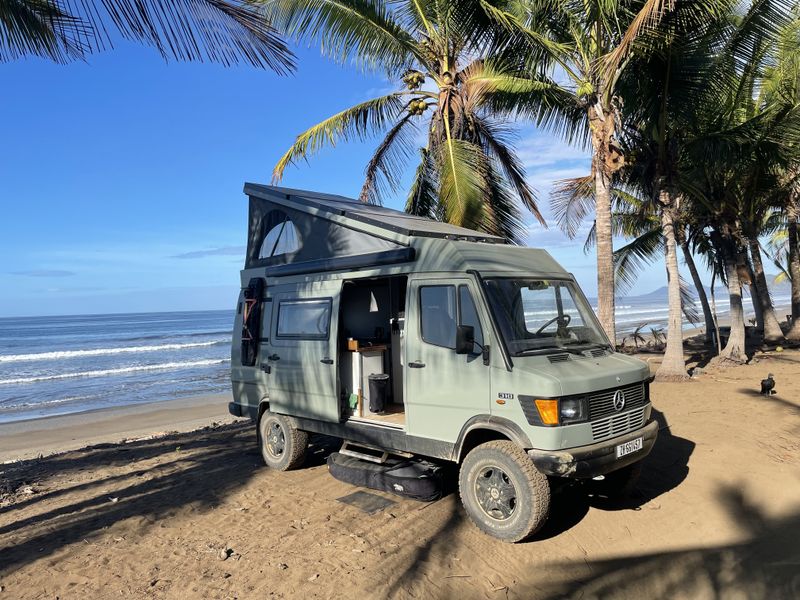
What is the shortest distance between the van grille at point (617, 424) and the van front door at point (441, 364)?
3.17 feet

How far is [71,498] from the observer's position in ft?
22.2

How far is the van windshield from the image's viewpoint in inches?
209

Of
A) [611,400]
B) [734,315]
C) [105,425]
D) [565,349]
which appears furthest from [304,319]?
[734,315]

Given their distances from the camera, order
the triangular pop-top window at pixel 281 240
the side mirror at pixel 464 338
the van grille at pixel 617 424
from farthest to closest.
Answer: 1. the triangular pop-top window at pixel 281 240
2. the side mirror at pixel 464 338
3. the van grille at pixel 617 424

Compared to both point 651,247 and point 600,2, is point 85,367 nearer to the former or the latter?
point 651,247

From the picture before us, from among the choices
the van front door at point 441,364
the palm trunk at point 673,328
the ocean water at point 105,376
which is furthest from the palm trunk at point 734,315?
the van front door at point 441,364

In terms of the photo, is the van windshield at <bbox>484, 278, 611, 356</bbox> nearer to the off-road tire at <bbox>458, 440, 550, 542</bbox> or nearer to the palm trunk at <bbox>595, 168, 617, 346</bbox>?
the off-road tire at <bbox>458, 440, 550, 542</bbox>

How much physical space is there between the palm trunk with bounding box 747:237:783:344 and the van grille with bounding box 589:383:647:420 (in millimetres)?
17425

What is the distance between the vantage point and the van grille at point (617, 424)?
197 inches

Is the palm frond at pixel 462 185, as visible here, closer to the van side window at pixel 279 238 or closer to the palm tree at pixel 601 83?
the palm tree at pixel 601 83

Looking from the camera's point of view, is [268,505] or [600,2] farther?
[600,2]

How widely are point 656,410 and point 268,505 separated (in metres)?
6.74

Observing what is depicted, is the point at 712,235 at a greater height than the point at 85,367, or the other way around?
the point at 712,235

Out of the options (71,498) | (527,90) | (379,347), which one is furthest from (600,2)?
(71,498)
